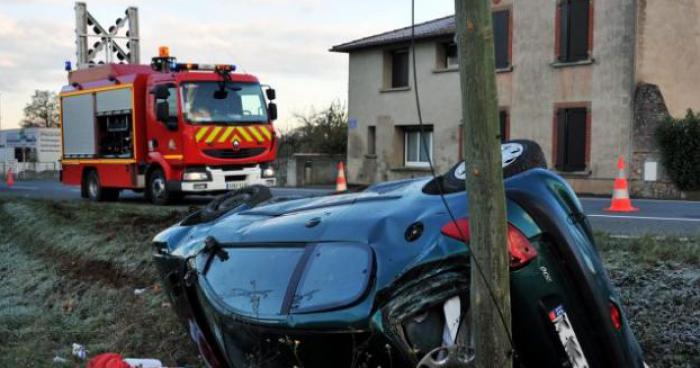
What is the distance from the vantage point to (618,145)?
1975 cm

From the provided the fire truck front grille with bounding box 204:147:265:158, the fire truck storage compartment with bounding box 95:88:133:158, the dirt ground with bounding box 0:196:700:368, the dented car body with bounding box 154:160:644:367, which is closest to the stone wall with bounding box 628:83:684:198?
the fire truck front grille with bounding box 204:147:265:158

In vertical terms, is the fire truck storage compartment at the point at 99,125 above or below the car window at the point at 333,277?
above

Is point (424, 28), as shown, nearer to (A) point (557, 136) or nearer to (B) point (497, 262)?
(A) point (557, 136)

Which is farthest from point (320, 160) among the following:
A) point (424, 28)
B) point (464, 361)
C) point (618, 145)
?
point (464, 361)

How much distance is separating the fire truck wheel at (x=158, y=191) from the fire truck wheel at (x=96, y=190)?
217cm

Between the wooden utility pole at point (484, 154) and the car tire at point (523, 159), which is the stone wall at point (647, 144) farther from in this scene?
the wooden utility pole at point (484, 154)

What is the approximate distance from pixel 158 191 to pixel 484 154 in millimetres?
12280

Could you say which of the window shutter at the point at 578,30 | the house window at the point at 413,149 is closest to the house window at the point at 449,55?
the house window at the point at 413,149

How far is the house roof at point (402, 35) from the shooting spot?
23.8 metres

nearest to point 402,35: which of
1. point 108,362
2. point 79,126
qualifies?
point 79,126

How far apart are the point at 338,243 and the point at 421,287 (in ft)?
1.57

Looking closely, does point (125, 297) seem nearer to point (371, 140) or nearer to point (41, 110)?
point (371, 140)

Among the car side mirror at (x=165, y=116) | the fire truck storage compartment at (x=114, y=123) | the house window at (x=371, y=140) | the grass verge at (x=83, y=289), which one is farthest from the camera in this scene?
the house window at (x=371, y=140)

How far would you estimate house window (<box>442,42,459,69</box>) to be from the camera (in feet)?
79.1
